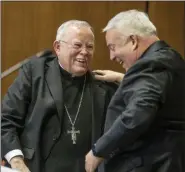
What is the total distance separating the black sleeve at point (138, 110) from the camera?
4.82ft

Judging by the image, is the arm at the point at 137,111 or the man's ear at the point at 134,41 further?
the man's ear at the point at 134,41

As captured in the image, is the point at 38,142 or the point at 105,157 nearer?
the point at 105,157

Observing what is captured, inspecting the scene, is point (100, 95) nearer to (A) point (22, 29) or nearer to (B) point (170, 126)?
(B) point (170, 126)

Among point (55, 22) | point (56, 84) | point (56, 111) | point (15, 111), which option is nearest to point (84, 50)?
point (56, 84)

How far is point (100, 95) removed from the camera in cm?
206

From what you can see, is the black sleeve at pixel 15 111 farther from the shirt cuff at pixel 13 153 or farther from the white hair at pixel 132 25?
the white hair at pixel 132 25

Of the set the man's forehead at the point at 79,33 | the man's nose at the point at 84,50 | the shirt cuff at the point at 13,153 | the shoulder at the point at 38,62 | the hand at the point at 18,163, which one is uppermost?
the man's forehead at the point at 79,33

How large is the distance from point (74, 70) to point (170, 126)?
638mm

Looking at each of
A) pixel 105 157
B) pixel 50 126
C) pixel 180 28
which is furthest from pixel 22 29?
pixel 105 157

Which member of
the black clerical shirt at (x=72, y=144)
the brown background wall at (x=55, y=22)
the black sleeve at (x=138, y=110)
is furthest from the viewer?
the brown background wall at (x=55, y=22)

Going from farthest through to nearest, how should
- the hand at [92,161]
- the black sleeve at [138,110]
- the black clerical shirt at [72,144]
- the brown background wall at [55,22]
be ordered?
the brown background wall at [55,22]
the black clerical shirt at [72,144]
the hand at [92,161]
the black sleeve at [138,110]

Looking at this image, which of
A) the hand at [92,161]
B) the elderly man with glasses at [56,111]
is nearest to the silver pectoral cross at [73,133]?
the elderly man with glasses at [56,111]

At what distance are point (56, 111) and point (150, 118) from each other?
611mm

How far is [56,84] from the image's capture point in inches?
79.0
